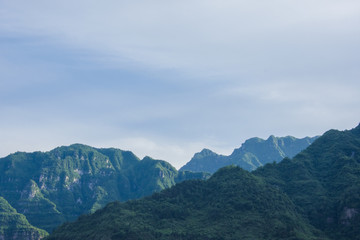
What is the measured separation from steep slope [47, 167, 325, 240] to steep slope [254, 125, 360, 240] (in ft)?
28.2

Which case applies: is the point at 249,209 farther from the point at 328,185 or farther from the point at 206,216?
the point at 328,185

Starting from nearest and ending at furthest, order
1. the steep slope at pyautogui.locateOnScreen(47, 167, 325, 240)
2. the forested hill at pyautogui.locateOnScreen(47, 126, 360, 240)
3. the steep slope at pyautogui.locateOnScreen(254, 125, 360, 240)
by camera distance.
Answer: the steep slope at pyautogui.locateOnScreen(47, 167, 325, 240)
the forested hill at pyautogui.locateOnScreen(47, 126, 360, 240)
the steep slope at pyautogui.locateOnScreen(254, 125, 360, 240)

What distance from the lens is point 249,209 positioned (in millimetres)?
146875

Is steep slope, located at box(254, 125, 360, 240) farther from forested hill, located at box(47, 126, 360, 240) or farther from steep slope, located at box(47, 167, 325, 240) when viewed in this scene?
steep slope, located at box(47, 167, 325, 240)

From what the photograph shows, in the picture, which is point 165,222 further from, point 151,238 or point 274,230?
point 274,230

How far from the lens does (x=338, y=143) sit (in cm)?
19862

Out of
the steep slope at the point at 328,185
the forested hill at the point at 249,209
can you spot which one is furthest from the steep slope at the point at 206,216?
the steep slope at the point at 328,185

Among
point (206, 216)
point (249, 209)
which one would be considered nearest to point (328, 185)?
point (249, 209)

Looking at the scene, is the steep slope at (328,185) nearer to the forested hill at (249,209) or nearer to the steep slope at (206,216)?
the forested hill at (249,209)

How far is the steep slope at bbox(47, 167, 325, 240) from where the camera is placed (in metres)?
133

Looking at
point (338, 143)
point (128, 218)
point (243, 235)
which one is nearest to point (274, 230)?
point (243, 235)

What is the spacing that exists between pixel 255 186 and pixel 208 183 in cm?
2547

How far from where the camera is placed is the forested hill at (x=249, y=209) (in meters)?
134

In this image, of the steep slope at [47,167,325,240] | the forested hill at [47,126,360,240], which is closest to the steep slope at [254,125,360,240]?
the forested hill at [47,126,360,240]
